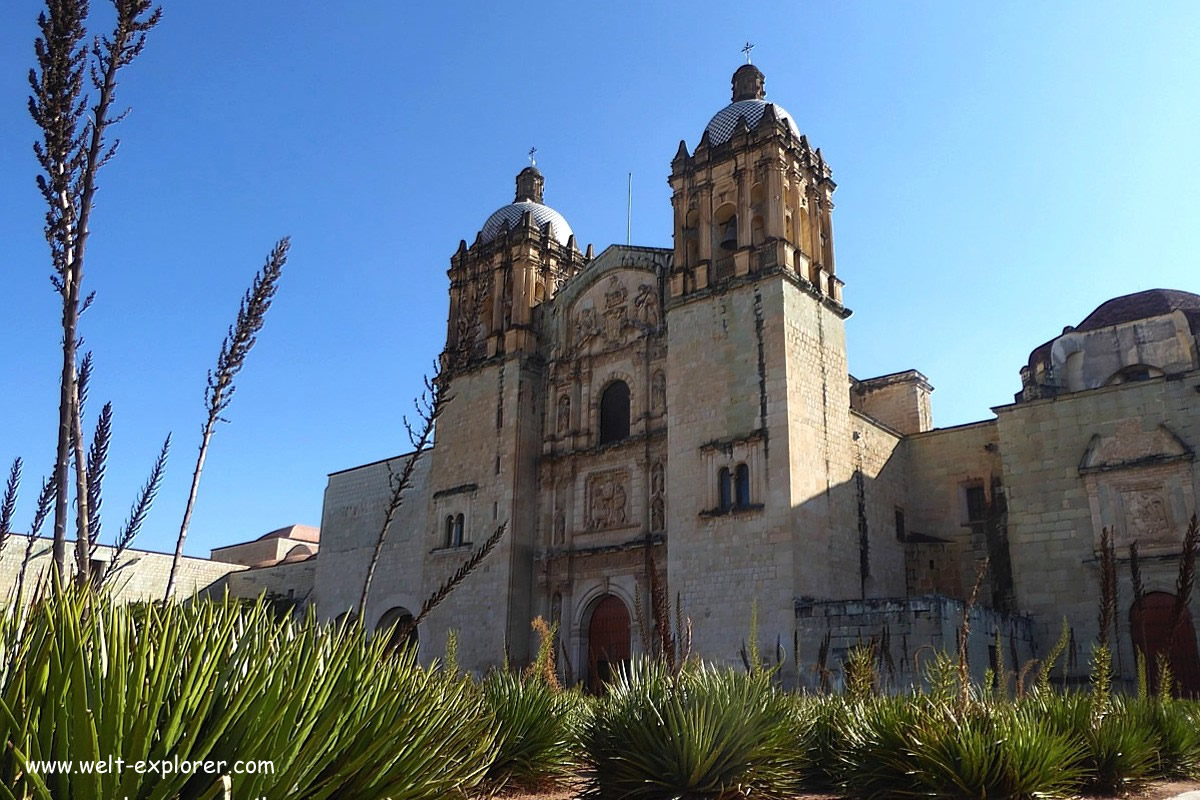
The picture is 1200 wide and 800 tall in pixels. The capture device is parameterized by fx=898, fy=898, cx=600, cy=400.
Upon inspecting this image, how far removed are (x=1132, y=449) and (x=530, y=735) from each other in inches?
597

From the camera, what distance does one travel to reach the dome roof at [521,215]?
2648cm

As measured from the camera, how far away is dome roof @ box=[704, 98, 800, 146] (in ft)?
71.4

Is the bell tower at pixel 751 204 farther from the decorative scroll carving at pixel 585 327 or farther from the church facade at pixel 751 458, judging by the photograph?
the decorative scroll carving at pixel 585 327

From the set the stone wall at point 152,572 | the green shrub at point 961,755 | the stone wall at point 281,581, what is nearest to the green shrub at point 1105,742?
the green shrub at point 961,755

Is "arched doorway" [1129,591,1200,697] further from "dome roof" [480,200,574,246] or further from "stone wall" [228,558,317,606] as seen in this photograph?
"stone wall" [228,558,317,606]

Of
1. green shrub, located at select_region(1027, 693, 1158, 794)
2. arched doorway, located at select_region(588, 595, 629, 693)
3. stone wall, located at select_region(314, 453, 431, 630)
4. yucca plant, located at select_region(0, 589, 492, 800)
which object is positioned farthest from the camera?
stone wall, located at select_region(314, 453, 431, 630)

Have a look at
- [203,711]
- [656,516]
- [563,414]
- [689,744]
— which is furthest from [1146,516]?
[203,711]

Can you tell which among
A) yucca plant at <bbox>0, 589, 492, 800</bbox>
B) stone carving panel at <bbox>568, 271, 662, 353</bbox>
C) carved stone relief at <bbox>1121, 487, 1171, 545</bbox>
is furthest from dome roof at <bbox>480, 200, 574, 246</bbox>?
yucca plant at <bbox>0, 589, 492, 800</bbox>

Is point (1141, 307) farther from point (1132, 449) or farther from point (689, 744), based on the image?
point (689, 744)

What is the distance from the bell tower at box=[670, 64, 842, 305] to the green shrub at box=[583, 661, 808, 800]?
13953 millimetres

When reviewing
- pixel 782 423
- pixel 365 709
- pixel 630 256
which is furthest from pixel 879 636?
pixel 365 709

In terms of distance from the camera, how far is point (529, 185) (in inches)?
1096

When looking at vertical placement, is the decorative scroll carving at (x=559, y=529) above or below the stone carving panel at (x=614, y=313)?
below

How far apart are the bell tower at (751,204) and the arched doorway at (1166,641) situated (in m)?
8.74
